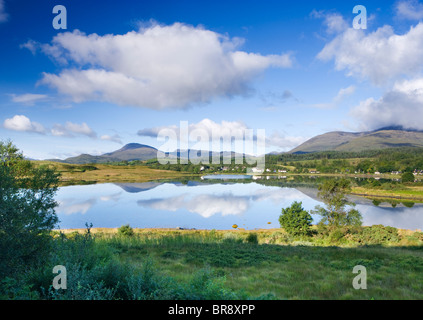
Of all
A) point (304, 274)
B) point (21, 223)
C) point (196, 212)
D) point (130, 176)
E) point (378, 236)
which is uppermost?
point (21, 223)

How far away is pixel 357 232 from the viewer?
2517 centimetres

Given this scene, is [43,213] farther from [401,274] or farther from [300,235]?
[300,235]

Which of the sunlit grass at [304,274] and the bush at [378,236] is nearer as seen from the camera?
the sunlit grass at [304,274]

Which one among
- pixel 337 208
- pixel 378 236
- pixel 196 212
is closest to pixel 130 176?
pixel 196 212

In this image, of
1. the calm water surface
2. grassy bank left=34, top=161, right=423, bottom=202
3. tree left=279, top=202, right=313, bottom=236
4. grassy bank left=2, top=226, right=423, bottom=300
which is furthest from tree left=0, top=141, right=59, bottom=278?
grassy bank left=34, top=161, right=423, bottom=202

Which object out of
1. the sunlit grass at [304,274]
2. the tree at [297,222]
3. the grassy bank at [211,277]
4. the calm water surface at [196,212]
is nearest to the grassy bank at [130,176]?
the calm water surface at [196,212]

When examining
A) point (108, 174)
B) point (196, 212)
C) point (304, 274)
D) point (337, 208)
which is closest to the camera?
point (304, 274)

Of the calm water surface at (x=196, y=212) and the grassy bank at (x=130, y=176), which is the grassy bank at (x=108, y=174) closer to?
the grassy bank at (x=130, y=176)

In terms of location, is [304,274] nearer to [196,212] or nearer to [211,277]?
[211,277]

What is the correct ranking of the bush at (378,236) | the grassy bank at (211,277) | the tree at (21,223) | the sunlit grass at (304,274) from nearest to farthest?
the grassy bank at (211,277)
the tree at (21,223)
the sunlit grass at (304,274)
the bush at (378,236)

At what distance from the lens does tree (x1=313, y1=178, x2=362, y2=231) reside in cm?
2594

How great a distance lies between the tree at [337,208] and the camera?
25938 millimetres

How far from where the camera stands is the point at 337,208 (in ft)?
88.2
